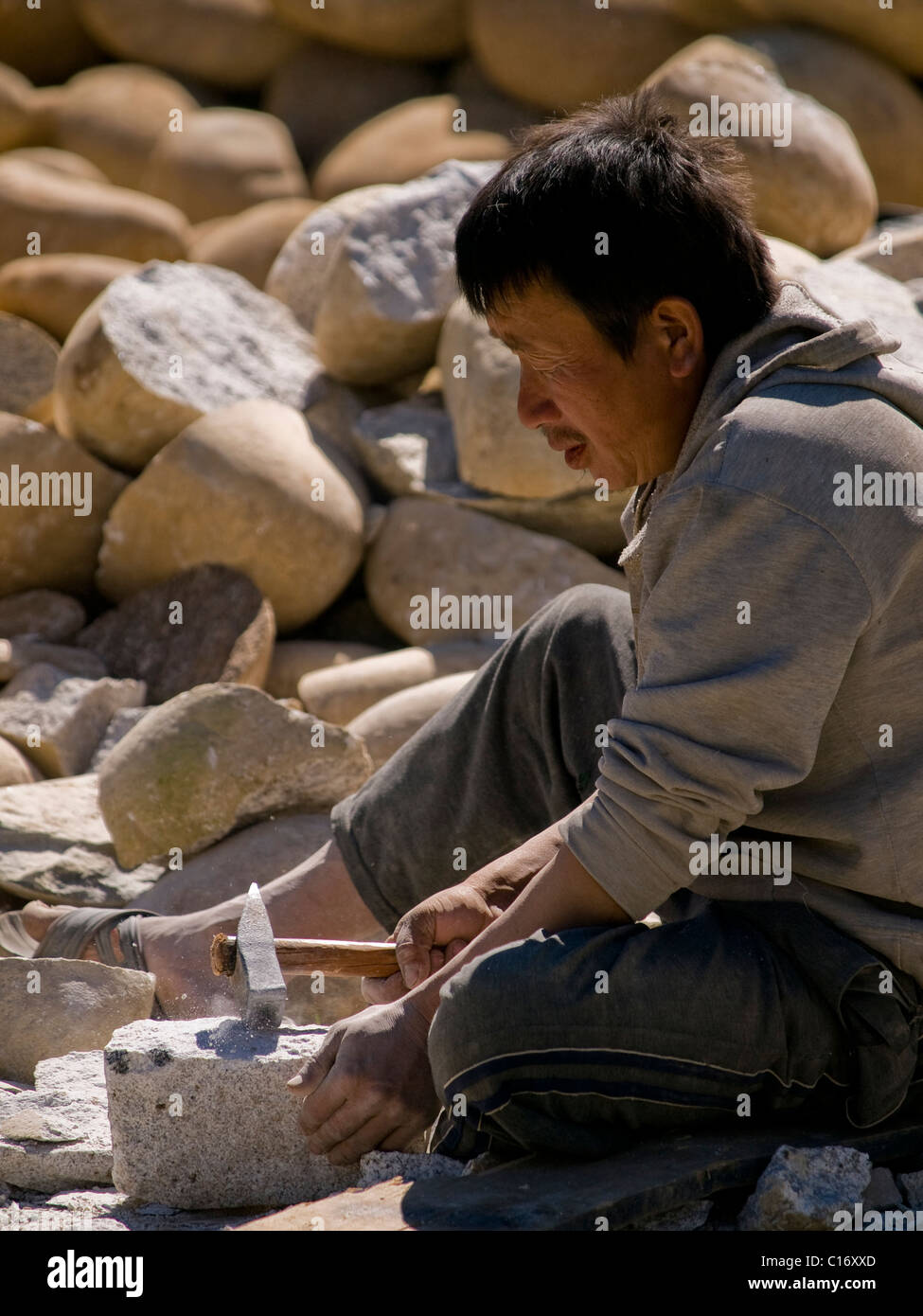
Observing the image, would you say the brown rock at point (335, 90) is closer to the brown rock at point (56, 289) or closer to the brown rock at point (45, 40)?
the brown rock at point (45, 40)

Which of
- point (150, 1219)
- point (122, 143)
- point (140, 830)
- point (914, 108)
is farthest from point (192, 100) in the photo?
point (150, 1219)

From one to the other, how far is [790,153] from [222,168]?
3.79 metres

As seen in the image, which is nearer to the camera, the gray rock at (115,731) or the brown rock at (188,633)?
the gray rock at (115,731)

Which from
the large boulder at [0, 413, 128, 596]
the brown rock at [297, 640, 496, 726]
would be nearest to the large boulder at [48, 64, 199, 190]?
the large boulder at [0, 413, 128, 596]

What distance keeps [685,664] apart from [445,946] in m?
0.75

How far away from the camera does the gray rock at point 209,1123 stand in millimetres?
2373

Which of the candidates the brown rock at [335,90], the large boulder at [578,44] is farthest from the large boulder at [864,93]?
the brown rock at [335,90]

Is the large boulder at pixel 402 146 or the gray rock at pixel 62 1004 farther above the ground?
the large boulder at pixel 402 146

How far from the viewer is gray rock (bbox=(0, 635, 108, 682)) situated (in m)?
5.03

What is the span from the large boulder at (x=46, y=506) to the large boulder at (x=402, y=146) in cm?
276

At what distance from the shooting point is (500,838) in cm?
291

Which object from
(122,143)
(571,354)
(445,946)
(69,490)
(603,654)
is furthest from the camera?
(122,143)

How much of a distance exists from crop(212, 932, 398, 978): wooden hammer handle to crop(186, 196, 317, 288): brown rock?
5.22 meters
